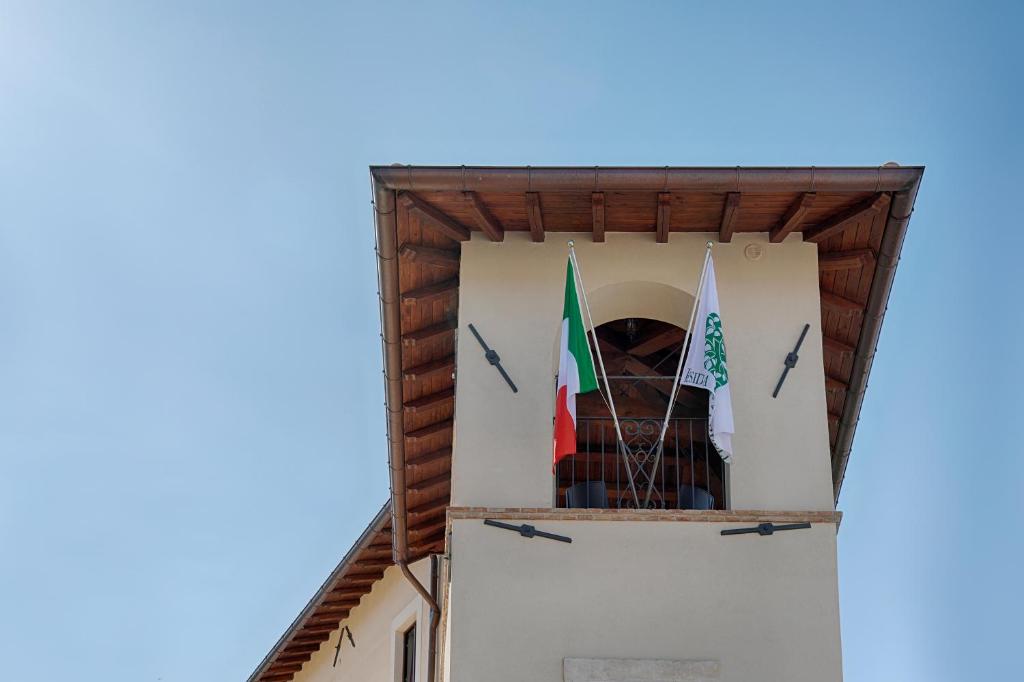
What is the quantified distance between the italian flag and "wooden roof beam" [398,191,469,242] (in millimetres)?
1068

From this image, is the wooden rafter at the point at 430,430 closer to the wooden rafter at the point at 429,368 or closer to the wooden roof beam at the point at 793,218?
the wooden rafter at the point at 429,368

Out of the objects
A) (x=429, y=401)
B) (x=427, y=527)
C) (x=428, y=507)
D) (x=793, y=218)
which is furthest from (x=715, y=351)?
(x=427, y=527)

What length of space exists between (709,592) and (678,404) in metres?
2.60

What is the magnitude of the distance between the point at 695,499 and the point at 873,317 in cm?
206

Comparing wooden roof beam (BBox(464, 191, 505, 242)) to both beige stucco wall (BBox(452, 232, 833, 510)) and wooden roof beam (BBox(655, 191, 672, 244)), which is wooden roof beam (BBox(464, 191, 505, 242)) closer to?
beige stucco wall (BBox(452, 232, 833, 510))

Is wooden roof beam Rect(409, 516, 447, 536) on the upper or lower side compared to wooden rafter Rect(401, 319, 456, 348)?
lower

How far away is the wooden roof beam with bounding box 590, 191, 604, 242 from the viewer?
11.7 m

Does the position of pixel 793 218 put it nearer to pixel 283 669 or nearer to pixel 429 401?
pixel 429 401

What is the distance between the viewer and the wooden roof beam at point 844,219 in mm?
11656

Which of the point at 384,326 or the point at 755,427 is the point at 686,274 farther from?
the point at 384,326

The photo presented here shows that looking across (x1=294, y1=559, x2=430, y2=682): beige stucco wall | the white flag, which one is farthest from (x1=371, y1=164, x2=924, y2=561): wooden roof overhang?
(x1=294, y1=559, x2=430, y2=682): beige stucco wall

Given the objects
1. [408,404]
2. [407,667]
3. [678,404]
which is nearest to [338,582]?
[407,667]

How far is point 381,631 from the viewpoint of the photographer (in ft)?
59.1

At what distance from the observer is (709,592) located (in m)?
11.0
